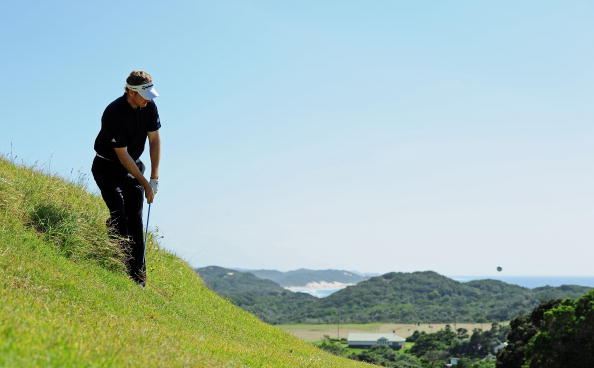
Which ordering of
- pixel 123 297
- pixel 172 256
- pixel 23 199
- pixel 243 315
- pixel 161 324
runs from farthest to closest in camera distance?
pixel 172 256, pixel 243 315, pixel 23 199, pixel 123 297, pixel 161 324

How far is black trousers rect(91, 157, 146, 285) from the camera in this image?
11.3 m

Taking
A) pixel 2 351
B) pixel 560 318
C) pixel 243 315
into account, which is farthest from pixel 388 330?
pixel 2 351

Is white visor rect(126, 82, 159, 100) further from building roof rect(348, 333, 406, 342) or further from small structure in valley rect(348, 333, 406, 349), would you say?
building roof rect(348, 333, 406, 342)

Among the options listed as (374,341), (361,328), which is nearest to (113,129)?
(374,341)

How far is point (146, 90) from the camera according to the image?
10.9 meters

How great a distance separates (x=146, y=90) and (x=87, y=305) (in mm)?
4468

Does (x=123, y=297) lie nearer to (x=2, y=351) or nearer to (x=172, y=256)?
(x=2, y=351)

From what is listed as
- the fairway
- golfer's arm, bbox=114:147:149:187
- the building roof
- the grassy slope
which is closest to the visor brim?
golfer's arm, bbox=114:147:149:187

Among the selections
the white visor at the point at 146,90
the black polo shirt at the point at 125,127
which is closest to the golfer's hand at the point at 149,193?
the black polo shirt at the point at 125,127

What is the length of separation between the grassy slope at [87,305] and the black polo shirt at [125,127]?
167cm

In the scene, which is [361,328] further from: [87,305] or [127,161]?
[87,305]

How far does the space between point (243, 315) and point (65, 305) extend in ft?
27.2

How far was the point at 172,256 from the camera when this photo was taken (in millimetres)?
17828

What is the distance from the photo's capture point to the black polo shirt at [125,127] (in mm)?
11000
